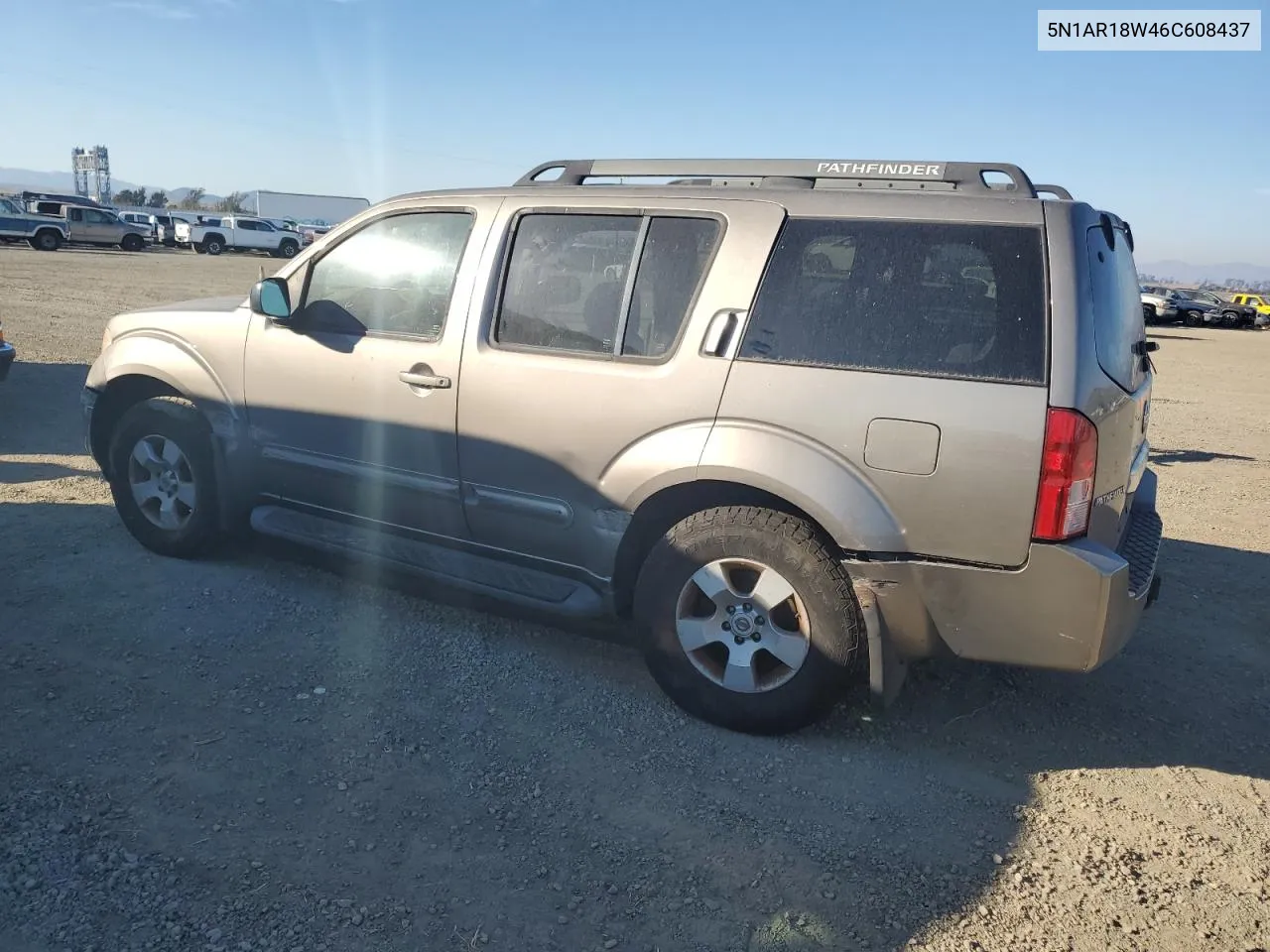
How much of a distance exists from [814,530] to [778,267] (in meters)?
0.93

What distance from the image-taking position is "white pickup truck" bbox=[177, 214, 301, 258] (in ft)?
141

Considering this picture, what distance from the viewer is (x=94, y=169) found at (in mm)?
107625

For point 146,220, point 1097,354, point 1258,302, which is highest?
point 146,220

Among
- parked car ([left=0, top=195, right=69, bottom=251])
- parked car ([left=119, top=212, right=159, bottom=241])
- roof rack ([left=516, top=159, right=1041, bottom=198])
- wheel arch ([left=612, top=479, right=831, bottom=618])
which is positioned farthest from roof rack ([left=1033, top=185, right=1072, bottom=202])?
parked car ([left=119, top=212, right=159, bottom=241])

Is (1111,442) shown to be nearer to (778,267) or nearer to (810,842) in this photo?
(778,267)

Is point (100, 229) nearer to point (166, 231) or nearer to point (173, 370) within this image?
point (166, 231)

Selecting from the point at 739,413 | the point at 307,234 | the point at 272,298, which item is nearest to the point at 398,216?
the point at 272,298

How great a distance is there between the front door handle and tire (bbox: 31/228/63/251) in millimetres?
36927

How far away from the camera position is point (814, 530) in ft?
11.2

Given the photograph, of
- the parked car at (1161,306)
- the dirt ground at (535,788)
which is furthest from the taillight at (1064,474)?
the parked car at (1161,306)

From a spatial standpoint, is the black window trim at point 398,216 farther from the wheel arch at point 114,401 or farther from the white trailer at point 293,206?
the white trailer at point 293,206

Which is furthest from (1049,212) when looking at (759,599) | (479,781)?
(479,781)

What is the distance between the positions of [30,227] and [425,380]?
121 ft

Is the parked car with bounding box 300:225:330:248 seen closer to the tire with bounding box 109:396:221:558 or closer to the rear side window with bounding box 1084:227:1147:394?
the tire with bounding box 109:396:221:558
